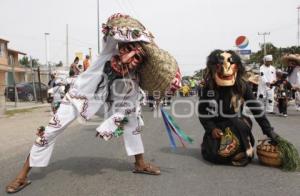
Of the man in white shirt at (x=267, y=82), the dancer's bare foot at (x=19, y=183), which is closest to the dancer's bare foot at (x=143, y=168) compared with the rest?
the dancer's bare foot at (x=19, y=183)

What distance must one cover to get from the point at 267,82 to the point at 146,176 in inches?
330

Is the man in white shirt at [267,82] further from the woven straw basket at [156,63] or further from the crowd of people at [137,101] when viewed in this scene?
the woven straw basket at [156,63]

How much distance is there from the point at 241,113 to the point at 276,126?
14.8ft

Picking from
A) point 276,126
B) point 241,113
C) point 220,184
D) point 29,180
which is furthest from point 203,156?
point 276,126

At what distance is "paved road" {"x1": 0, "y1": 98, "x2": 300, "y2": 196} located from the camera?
4.34 m

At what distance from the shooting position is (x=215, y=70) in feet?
17.8

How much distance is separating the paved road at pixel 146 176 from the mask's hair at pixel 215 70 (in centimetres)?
101

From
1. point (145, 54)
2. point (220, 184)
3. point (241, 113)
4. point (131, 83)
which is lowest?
point (220, 184)

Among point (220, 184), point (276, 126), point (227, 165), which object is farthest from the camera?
point (276, 126)

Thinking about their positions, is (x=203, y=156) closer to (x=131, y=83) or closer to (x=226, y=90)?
(x=226, y=90)

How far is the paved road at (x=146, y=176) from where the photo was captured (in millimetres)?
4344

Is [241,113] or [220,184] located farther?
[241,113]

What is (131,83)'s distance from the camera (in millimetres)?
4785

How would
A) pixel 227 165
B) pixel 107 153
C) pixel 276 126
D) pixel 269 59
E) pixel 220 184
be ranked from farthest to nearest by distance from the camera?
pixel 269 59 → pixel 276 126 → pixel 107 153 → pixel 227 165 → pixel 220 184
